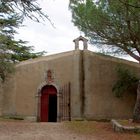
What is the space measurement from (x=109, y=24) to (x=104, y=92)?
5566mm

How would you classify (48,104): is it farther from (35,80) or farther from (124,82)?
(124,82)

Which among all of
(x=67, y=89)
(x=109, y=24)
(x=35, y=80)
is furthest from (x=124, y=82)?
(x=35, y=80)

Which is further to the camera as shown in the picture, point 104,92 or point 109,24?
point 104,92

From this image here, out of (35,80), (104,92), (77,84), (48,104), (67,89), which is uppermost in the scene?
(35,80)

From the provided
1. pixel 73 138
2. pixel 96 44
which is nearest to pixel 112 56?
pixel 96 44

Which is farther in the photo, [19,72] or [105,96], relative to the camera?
[19,72]

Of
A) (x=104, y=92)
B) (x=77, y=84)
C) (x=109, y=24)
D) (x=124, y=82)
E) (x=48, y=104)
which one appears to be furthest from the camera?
(x=48, y=104)

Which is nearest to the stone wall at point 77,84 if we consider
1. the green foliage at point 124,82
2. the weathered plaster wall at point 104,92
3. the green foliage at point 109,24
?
the weathered plaster wall at point 104,92

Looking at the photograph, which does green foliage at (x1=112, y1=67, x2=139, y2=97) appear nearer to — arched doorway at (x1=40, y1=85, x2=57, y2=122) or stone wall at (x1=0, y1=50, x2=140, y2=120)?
stone wall at (x1=0, y1=50, x2=140, y2=120)

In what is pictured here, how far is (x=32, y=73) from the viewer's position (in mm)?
24047

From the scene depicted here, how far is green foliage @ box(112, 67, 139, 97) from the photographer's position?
2233cm

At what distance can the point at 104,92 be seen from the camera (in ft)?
74.8

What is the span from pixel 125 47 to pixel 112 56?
3.53 meters

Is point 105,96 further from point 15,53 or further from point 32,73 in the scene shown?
point 15,53
